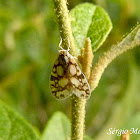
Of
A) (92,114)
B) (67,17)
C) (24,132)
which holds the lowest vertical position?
(24,132)

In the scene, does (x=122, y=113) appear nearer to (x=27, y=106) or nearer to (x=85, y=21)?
(x=27, y=106)

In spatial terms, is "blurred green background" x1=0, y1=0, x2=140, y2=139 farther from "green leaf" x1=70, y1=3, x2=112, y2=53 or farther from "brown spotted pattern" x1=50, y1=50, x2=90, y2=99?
"brown spotted pattern" x1=50, y1=50, x2=90, y2=99

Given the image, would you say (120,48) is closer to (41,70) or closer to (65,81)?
(65,81)

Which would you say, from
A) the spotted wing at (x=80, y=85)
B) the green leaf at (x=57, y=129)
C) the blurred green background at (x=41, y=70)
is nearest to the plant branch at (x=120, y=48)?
the spotted wing at (x=80, y=85)

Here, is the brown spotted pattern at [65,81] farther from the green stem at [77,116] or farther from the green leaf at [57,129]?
the green leaf at [57,129]

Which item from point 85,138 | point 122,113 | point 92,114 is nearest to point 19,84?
point 92,114

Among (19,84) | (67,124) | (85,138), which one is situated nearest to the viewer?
(85,138)

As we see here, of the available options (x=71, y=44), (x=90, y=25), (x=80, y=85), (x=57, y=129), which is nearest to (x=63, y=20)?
(x=71, y=44)
